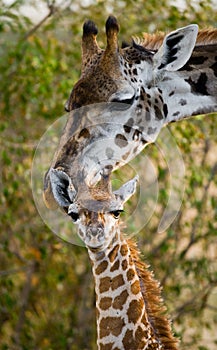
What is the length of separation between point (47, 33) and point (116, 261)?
16.7ft

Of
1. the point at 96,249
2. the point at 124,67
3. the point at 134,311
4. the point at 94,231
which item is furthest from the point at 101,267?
the point at 124,67

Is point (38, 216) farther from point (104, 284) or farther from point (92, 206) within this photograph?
point (92, 206)

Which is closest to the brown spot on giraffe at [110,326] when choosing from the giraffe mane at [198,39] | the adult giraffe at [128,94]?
the adult giraffe at [128,94]

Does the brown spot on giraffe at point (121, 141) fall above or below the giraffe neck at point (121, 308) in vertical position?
above

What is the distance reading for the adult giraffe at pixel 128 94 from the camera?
5.94 metres

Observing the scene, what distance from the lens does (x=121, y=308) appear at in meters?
5.41

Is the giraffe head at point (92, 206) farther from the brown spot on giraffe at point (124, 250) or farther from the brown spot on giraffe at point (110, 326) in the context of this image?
the brown spot on giraffe at point (110, 326)

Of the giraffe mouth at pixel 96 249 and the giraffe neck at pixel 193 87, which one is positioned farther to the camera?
the giraffe neck at pixel 193 87

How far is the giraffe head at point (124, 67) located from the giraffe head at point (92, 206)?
0.74 m

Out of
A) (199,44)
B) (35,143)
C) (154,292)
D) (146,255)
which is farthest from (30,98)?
(154,292)

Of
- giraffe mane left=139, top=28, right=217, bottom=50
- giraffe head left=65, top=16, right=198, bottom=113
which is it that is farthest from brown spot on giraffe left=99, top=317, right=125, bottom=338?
giraffe mane left=139, top=28, right=217, bottom=50

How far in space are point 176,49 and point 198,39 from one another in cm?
38


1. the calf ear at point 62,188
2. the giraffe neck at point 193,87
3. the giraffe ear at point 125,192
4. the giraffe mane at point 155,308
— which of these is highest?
the giraffe neck at point 193,87

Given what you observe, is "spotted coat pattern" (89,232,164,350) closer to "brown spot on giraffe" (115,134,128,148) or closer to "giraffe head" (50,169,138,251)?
"giraffe head" (50,169,138,251)
